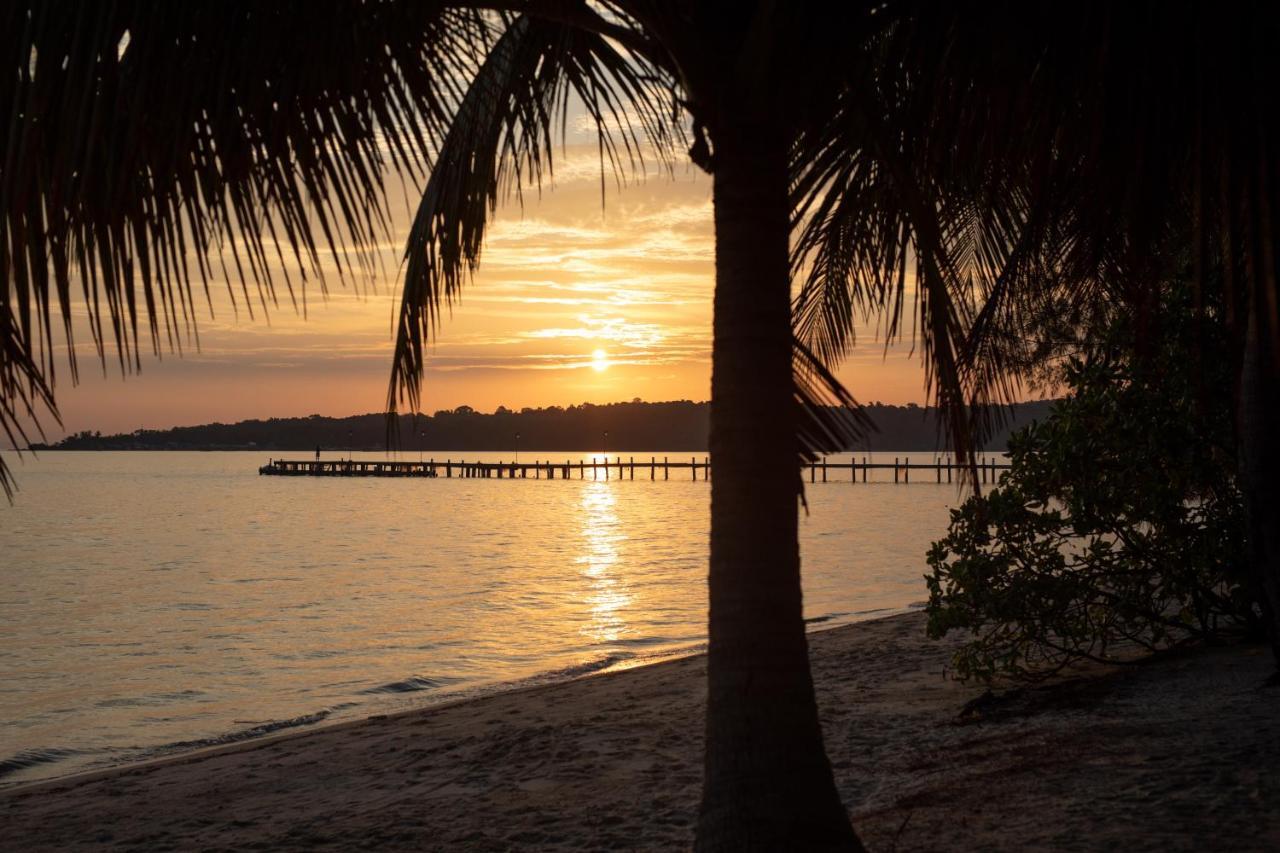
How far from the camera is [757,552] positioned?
3.78 meters

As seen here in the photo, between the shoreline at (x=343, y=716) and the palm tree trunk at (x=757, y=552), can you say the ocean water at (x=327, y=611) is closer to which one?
the shoreline at (x=343, y=716)

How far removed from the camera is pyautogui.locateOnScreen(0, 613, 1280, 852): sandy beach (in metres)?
4.91

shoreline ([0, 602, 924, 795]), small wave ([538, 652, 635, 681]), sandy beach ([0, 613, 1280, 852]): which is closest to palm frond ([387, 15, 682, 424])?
sandy beach ([0, 613, 1280, 852])

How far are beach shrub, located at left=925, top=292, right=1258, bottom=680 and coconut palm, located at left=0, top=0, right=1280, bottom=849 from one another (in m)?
1.70

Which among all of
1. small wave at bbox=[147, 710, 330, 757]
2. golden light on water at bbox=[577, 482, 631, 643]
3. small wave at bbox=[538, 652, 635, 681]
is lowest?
golden light on water at bbox=[577, 482, 631, 643]

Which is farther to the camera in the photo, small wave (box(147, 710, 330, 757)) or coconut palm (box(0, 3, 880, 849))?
small wave (box(147, 710, 330, 757))

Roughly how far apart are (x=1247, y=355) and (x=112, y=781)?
9678mm

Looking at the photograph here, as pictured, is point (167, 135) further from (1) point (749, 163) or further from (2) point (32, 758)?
(2) point (32, 758)

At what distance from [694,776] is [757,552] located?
13.4 ft

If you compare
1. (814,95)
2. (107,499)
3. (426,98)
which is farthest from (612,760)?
(107,499)

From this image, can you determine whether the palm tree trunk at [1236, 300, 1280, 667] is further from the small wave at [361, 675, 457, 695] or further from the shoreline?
the small wave at [361, 675, 457, 695]

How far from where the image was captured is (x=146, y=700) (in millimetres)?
16375

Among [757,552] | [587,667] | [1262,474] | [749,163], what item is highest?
[749,163]

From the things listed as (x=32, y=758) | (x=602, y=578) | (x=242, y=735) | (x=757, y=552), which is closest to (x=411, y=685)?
(x=242, y=735)
